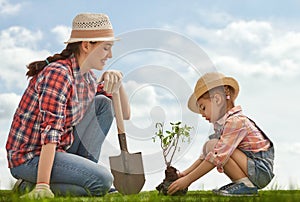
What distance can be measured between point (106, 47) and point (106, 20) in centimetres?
23

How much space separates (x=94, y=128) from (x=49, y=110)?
0.66 metres

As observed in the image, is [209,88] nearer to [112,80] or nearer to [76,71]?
[112,80]

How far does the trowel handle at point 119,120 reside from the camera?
3.91 m

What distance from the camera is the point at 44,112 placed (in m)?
3.41

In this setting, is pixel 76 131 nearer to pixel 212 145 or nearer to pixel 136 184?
pixel 136 184

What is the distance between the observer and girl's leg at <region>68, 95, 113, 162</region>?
398cm

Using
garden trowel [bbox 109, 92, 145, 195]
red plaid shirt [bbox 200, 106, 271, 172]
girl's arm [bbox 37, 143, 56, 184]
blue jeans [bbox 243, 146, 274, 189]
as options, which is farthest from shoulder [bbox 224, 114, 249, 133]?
girl's arm [bbox 37, 143, 56, 184]

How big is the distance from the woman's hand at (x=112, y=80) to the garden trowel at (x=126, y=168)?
0.07 meters

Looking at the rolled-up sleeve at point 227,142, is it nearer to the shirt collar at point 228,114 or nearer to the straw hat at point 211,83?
Result: the shirt collar at point 228,114

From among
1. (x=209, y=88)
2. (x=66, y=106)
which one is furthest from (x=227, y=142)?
(x=66, y=106)

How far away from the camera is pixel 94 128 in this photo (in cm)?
401

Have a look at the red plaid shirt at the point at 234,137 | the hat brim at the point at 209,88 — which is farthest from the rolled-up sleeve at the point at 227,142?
the hat brim at the point at 209,88

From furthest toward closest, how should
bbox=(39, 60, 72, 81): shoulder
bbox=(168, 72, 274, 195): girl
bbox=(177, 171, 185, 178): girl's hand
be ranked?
bbox=(177, 171, 185, 178): girl's hand < bbox=(168, 72, 274, 195): girl < bbox=(39, 60, 72, 81): shoulder

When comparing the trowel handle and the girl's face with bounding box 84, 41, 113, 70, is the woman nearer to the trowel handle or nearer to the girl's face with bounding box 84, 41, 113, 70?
the girl's face with bounding box 84, 41, 113, 70
